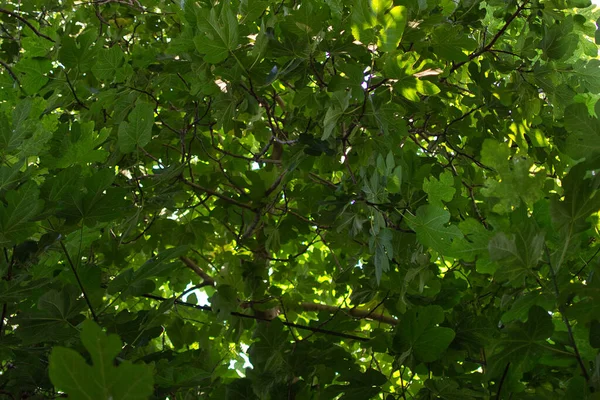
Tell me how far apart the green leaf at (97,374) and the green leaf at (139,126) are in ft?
3.11

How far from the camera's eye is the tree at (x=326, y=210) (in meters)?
0.94

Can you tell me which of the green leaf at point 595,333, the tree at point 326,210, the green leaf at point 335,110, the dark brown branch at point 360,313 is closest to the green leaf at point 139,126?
the tree at point 326,210

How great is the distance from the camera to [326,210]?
1.75 m

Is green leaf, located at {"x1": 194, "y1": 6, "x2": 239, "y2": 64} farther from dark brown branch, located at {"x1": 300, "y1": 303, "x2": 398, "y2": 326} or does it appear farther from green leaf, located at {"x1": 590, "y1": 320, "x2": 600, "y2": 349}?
green leaf, located at {"x1": 590, "y1": 320, "x2": 600, "y2": 349}

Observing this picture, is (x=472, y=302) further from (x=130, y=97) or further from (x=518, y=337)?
(x=130, y=97)

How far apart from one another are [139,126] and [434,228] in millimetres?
768

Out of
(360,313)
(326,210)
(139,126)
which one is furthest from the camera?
(360,313)

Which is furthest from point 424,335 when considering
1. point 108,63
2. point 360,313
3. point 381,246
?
point 108,63

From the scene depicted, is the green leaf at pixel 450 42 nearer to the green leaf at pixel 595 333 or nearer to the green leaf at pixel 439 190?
the green leaf at pixel 439 190

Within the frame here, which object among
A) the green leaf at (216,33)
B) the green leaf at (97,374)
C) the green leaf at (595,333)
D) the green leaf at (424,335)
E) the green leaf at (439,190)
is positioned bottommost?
the green leaf at (595,333)

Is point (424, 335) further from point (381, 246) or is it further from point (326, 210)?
point (326, 210)

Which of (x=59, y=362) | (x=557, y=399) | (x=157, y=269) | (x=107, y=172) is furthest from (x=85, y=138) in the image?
(x=557, y=399)

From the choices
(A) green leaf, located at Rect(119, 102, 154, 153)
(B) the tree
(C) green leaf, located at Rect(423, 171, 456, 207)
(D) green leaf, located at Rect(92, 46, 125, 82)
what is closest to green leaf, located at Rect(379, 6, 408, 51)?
(B) the tree

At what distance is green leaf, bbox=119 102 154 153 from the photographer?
1.46 metres
